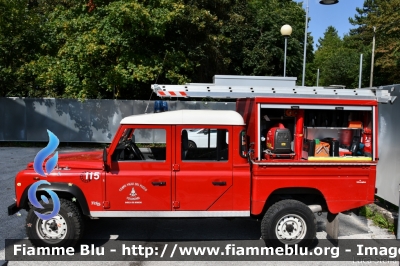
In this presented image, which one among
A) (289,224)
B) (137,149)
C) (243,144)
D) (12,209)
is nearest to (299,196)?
(289,224)

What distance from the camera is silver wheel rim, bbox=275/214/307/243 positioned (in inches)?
210

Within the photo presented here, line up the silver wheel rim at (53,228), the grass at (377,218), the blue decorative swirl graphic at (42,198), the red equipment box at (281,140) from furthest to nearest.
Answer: the grass at (377,218) → the red equipment box at (281,140) → the silver wheel rim at (53,228) → the blue decorative swirl graphic at (42,198)

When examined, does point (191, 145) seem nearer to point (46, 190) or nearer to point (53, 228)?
point (46, 190)

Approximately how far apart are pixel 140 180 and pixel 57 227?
1.40 meters

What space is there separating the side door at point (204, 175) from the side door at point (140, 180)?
158mm

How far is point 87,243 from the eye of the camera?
5684 mm

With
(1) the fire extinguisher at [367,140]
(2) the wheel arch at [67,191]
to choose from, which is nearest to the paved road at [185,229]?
(2) the wheel arch at [67,191]

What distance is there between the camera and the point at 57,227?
521cm

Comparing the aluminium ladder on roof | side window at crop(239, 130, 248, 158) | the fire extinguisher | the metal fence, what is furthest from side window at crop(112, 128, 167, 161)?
the metal fence

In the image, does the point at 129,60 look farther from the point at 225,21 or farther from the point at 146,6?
the point at 225,21

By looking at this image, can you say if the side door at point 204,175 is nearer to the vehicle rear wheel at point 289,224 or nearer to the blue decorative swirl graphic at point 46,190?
the vehicle rear wheel at point 289,224

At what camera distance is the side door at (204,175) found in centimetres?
519

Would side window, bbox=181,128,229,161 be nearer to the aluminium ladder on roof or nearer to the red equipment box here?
the aluminium ladder on roof

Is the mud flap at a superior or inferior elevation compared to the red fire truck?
inferior
